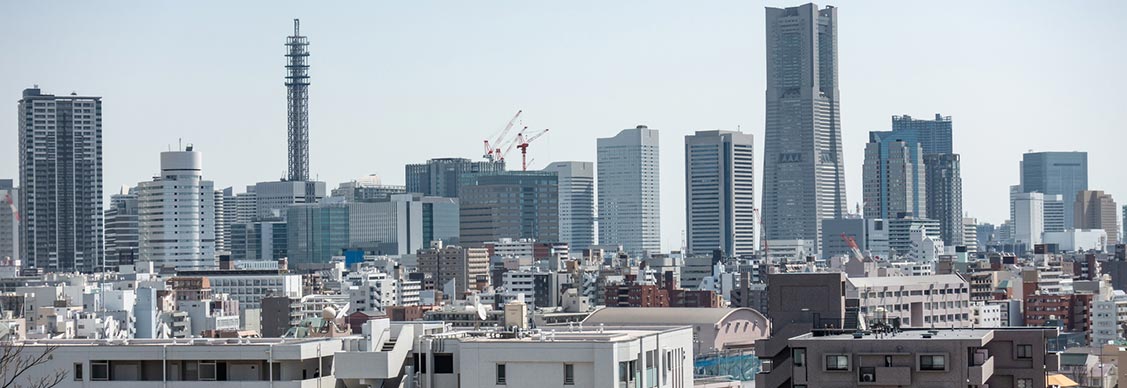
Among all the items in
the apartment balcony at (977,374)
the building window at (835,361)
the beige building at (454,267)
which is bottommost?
the beige building at (454,267)

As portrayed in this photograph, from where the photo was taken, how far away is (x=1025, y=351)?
28.7 m

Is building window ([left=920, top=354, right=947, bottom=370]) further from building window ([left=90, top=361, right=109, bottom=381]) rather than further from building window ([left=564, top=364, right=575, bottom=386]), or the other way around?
building window ([left=90, top=361, right=109, bottom=381])

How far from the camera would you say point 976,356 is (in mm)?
27125

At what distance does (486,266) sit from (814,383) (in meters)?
144

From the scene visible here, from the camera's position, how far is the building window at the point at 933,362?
27000 mm

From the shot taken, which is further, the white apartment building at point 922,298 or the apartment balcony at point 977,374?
the white apartment building at point 922,298

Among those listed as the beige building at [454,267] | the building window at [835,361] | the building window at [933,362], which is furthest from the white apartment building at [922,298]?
the beige building at [454,267]

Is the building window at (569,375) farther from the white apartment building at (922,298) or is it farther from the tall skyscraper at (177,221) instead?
the tall skyscraper at (177,221)

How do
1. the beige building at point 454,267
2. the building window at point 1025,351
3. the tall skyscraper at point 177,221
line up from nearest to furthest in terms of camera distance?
1. the building window at point 1025,351
2. the beige building at point 454,267
3. the tall skyscraper at point 177,221

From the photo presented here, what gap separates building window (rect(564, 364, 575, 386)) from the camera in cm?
2553

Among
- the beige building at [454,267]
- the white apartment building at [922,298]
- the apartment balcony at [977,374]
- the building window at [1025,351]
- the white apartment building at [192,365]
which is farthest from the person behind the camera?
the beige building at [454,267]

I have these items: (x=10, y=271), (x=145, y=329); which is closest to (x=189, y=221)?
(x=10, y=271)

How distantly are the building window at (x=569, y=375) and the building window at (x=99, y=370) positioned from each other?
6605mm

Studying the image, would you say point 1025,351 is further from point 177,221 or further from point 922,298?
point 177,221
